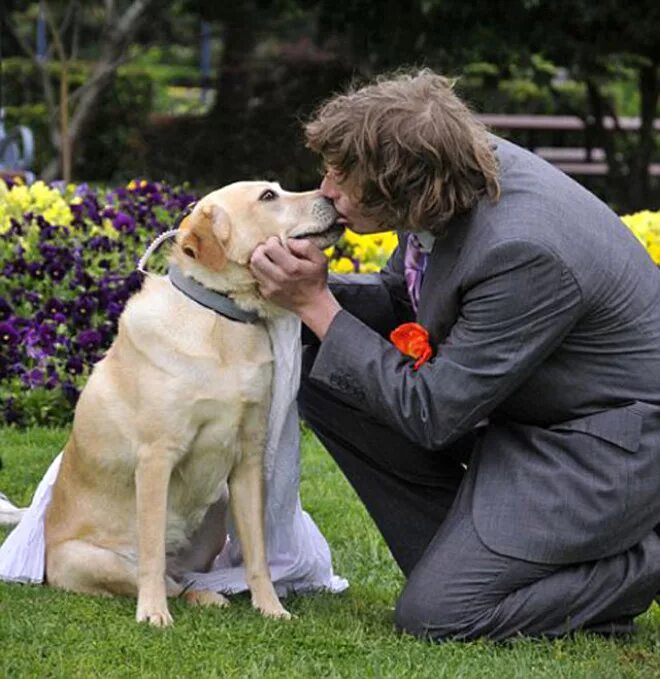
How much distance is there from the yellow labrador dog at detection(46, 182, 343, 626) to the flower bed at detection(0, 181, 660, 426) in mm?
2208

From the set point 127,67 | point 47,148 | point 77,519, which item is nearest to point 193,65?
point 127,67

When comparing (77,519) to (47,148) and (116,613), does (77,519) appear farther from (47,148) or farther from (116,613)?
(47,148)

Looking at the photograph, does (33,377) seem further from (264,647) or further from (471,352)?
(471,352)

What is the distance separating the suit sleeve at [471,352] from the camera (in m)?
3.60

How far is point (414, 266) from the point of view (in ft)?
13.5

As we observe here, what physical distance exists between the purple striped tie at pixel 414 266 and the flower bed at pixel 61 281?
2.35 metres

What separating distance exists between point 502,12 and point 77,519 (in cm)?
990

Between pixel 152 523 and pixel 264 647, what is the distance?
46cm

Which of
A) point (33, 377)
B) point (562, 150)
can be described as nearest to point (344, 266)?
point (33, 377)

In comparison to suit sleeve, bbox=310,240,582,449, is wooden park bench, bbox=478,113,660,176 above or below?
below

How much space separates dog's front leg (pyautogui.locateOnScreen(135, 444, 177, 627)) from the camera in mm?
3828

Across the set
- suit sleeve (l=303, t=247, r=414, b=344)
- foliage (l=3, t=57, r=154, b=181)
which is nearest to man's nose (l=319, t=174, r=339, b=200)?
suit sleeve (l=303, t=247, r=414, b=344)

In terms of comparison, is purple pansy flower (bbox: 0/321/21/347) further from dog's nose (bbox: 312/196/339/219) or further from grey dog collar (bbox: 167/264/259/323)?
dog's nose (bbox: 312/196/339/219)

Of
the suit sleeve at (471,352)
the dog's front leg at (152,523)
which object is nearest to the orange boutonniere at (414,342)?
the suit sleeve at (471,352)
